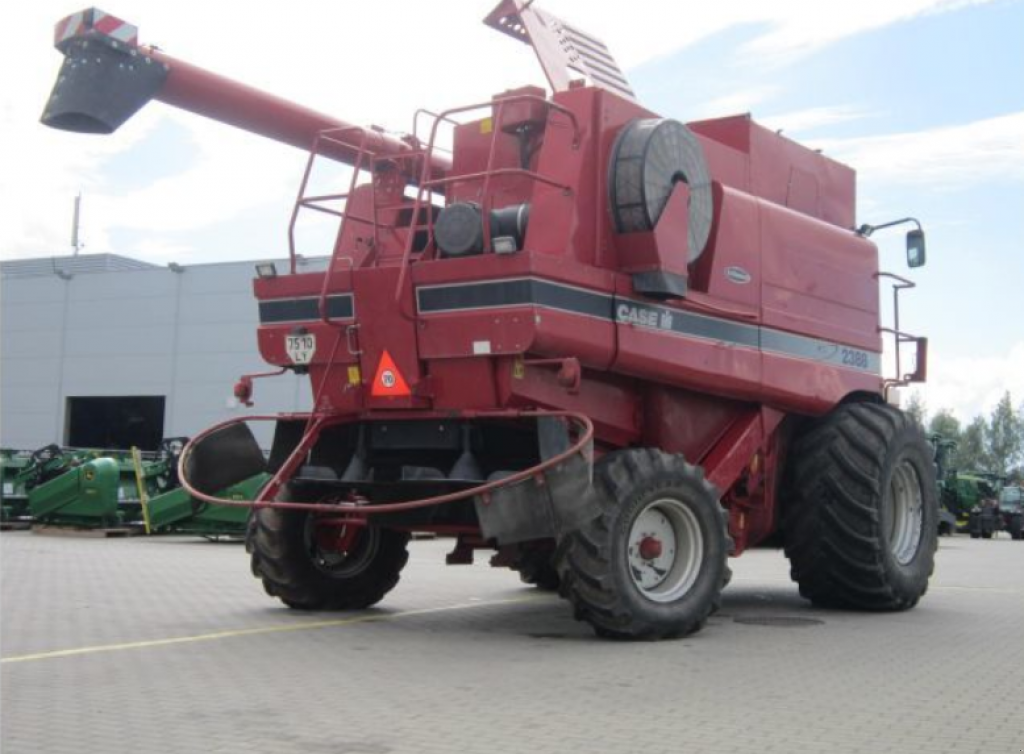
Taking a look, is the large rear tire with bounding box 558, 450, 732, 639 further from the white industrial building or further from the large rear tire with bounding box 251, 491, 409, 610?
the white industrial building

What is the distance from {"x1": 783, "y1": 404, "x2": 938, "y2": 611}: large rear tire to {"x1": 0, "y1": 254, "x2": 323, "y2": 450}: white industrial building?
2458 cm

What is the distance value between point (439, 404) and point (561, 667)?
2.14 metres

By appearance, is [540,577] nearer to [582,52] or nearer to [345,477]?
[345,477]

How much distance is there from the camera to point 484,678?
6902 mm

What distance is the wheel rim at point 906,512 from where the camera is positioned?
1097 cm

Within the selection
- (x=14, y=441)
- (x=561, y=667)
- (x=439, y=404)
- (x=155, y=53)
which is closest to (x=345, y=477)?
(x=439, y=404)

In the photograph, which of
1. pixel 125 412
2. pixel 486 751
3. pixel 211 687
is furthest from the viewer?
pixel 125 412

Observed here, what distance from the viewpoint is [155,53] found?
8148mm

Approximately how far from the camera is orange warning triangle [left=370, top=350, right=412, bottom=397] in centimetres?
852

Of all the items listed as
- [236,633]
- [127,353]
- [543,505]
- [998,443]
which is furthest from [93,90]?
[998,443]

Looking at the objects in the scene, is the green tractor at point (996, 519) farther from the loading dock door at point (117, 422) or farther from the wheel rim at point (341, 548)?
the wheel rim at point (341, 548)

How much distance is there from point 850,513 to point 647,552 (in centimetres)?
253

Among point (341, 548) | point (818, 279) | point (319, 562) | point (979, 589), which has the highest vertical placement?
point (818, 279)

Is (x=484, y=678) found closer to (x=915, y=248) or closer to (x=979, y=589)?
(x=915, y=248)
